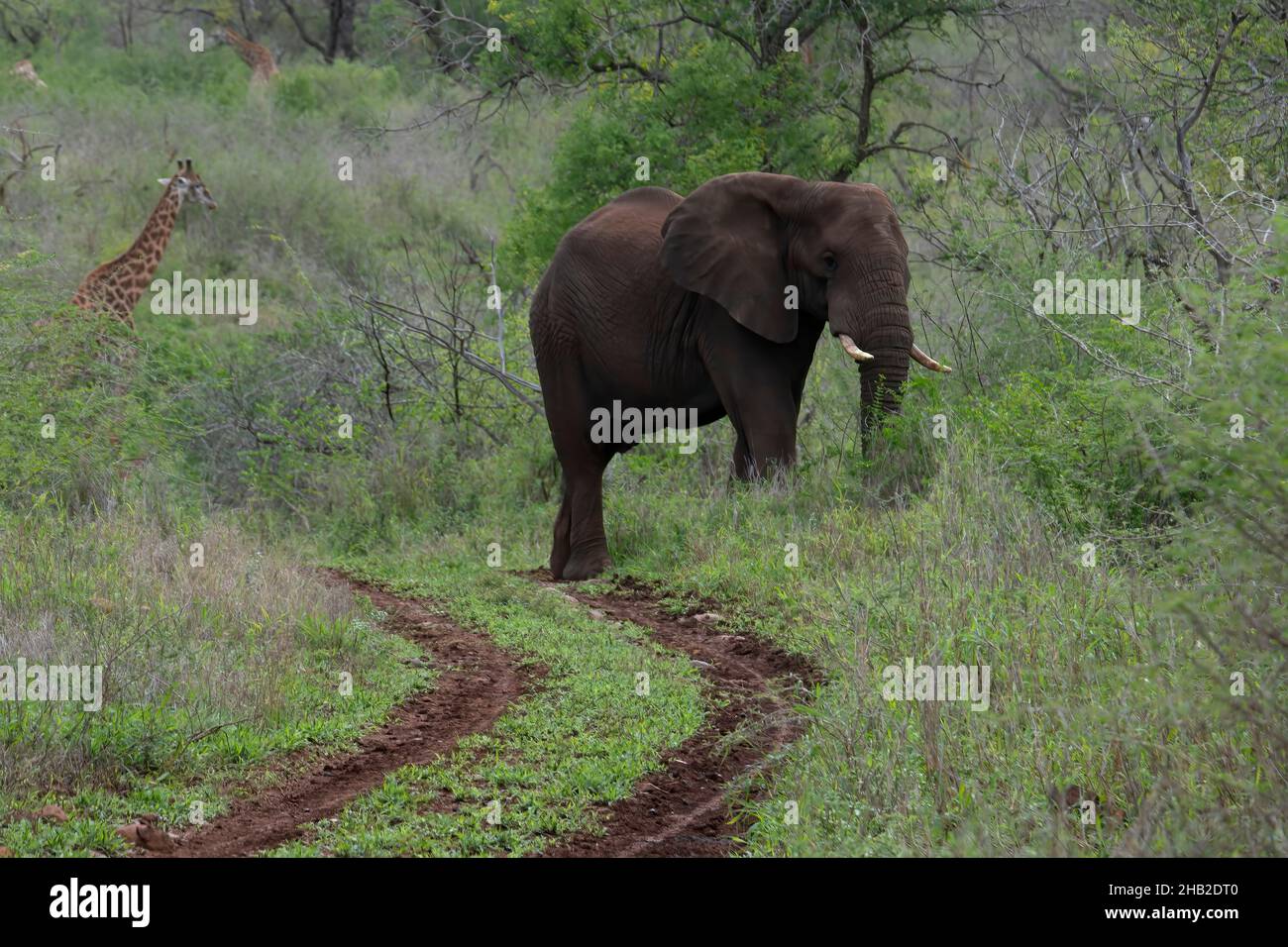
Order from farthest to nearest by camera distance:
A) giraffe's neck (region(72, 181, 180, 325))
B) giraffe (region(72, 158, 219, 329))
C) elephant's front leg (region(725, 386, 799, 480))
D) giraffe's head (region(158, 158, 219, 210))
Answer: giraffe's head (region(158, 158, 219, 210))
giraffe's neck (region(72, 181, 180, 325))
giraffe (region(72, 158, 219, 329))
elephant's front leg (region(725, 386, 799, 480))

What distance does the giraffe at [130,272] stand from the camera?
47.6 ft

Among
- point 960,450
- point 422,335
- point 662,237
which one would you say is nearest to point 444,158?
point 422,335

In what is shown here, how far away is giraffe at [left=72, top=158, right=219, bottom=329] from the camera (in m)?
14.5

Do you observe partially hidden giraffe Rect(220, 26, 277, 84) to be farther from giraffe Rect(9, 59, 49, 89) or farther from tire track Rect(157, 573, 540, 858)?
tire track Rect(157, 573, 540, 858)

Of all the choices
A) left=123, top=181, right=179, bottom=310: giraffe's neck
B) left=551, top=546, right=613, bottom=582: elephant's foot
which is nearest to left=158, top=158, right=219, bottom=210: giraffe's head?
left=123, top=181, right=179, bottom=310: giraffe's neck

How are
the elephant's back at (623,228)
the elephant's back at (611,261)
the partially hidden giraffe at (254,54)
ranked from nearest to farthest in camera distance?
the elephant's back at (611,261), the elephant's back at (623,228), the partially hidden giraffe at (254,54)

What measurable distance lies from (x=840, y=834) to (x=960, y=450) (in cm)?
449

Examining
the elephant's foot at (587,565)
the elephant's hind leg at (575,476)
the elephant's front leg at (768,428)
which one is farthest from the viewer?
the elephant's hind leg at (575,476)

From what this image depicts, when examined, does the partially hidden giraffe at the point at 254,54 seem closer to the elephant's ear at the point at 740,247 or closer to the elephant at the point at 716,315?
the elephant at the point at 716,315

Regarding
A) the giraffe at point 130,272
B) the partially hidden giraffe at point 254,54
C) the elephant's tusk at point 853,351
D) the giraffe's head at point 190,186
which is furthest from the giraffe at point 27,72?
the elephant's tusk at point 853,351

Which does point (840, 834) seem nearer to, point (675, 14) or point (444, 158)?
point (675, 14)

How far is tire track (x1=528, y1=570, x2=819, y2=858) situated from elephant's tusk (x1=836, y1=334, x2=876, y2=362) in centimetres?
182

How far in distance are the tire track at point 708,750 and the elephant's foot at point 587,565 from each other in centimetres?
144
